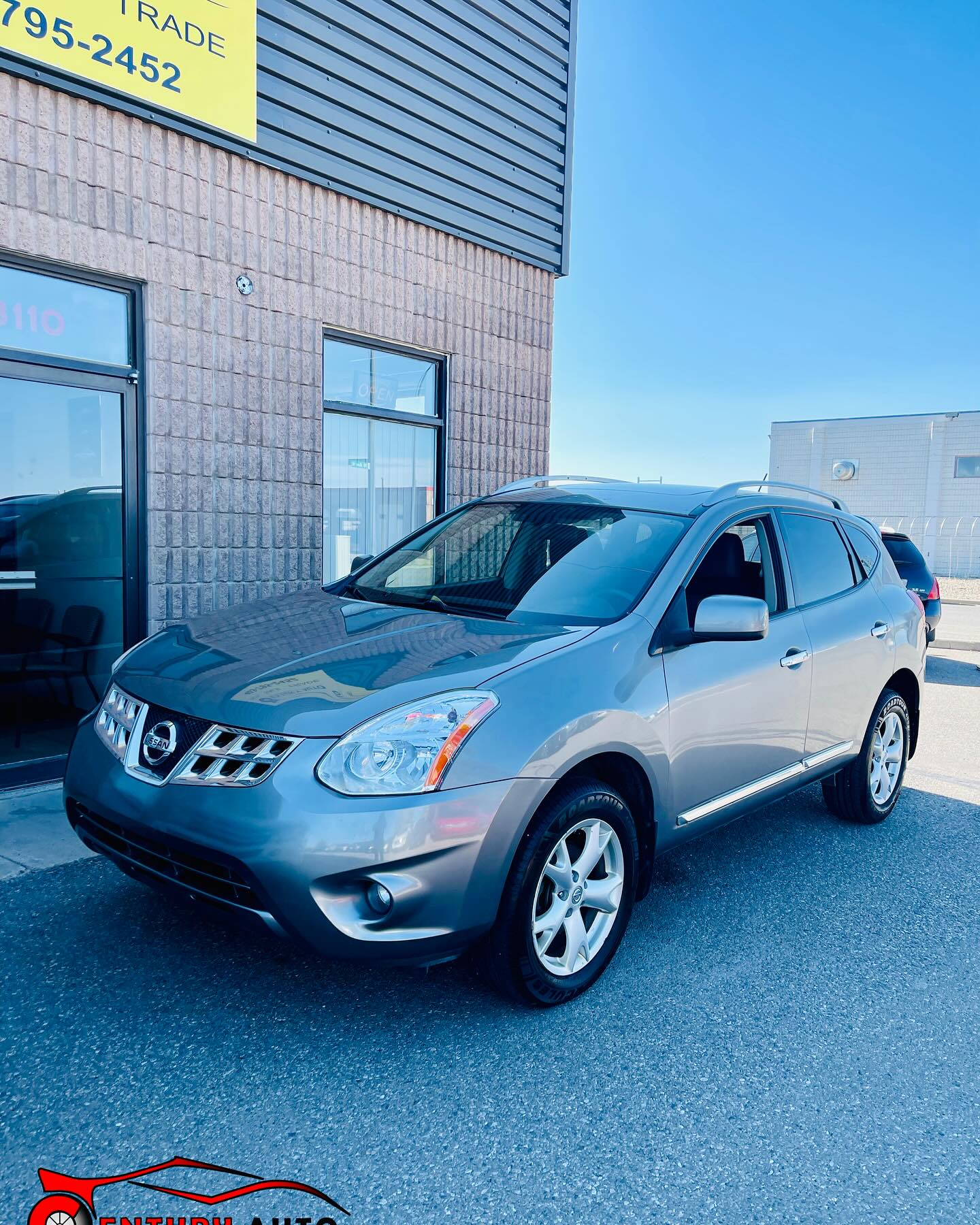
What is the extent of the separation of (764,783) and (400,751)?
2024mm

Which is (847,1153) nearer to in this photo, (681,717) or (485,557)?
(681,717)

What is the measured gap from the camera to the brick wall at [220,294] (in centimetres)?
550

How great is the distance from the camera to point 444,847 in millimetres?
2709

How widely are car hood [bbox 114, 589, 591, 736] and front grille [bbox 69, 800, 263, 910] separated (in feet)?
1.28

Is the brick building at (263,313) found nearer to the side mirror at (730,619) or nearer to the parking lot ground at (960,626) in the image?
the side mirror at (730,619)

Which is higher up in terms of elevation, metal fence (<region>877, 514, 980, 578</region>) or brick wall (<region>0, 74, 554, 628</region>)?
brick wall (<region>0, 74, 554, 628</region>)

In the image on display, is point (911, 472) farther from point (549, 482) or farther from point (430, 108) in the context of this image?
point (549, 482)

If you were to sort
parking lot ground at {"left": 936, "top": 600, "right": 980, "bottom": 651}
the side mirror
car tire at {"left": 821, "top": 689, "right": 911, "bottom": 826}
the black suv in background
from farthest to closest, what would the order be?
parking lot ground at {"left": 936, "top": 600, "right": 980, "bottom": 651}, the black suv in background, car tire at {"left": 821, "top": 689, "right": 911, "bottom": 826}, the side mirror

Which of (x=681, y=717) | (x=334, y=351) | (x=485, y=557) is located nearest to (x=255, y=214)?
(x=334, y=351)

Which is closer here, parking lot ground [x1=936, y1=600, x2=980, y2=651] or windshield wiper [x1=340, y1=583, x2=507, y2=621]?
windshield wiper [x1=340, y1=583, x2=507, y2=621]

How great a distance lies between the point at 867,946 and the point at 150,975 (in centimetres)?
265

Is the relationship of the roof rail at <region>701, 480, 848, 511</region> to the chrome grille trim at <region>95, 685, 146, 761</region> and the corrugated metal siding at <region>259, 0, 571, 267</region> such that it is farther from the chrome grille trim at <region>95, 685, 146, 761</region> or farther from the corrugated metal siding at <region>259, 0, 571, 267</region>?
the corrugated metal siding at <region>259, 0, 571, 267</region>

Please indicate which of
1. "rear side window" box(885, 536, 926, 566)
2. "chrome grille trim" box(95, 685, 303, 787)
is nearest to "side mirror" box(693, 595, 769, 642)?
"chrome grille trim" box(95, 685, 303, 787)

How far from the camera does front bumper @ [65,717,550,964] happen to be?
263 cm
